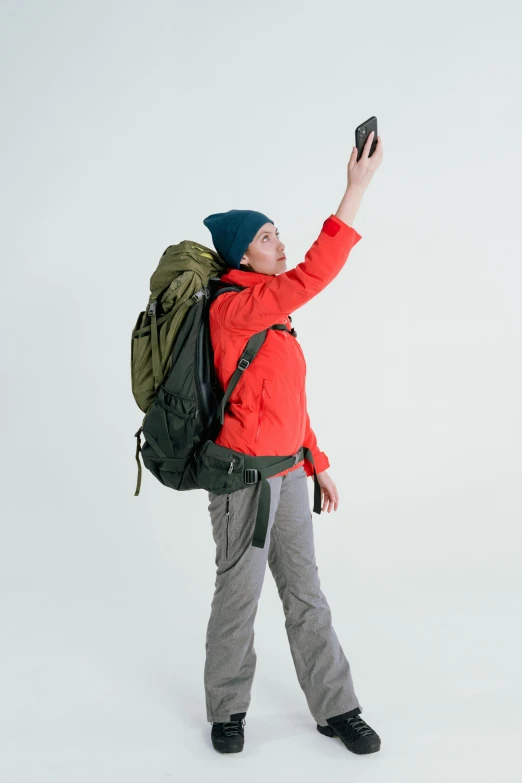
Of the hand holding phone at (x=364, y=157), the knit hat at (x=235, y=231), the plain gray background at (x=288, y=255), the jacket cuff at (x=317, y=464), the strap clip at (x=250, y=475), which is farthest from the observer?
the plain gray background at (x=288, y=255)

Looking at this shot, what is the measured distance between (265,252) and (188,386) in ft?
1.77

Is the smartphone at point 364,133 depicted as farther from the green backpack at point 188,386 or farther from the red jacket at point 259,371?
the green backpack at point 188,386

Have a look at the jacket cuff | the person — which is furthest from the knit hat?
the jacket cuff

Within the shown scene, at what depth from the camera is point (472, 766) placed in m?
2.60

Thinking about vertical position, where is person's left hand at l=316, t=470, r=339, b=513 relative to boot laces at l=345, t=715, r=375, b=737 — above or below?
above

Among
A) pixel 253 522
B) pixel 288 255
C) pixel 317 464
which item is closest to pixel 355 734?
pixel 253 522

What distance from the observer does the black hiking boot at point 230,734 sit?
108 inches

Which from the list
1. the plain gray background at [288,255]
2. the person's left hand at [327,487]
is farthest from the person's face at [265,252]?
the plain gray background at [288,255]

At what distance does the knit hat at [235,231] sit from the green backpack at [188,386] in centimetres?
9

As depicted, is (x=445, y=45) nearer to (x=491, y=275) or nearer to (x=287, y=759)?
(x=491, y=275)

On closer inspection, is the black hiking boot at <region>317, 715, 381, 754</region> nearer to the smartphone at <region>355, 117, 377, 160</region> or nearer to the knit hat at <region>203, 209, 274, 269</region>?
the knit hat at <region>203, 209, 274, 269</region>

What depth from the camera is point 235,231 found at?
2770 mm

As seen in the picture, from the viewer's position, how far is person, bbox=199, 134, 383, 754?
105 inches

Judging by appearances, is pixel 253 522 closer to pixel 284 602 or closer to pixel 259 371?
pixel 284 602
